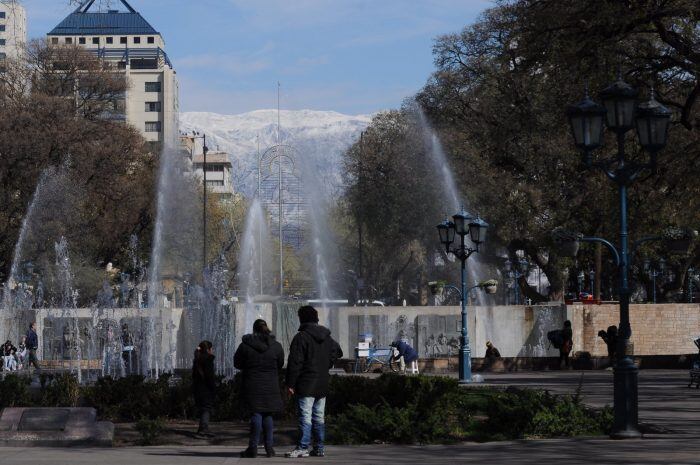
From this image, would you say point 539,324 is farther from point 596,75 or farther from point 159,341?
point 596,75

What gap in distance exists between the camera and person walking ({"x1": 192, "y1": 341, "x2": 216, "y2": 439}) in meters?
17.6

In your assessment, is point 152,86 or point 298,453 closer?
point 298,453

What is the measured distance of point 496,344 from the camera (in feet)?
147

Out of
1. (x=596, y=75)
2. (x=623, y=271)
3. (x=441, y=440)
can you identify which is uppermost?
(x=596, y=75)

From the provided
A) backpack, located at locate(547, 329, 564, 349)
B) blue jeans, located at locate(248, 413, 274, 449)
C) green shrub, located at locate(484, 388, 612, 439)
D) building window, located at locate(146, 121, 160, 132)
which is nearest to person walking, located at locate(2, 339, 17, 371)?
backpack, located at locate(547, 329, 564, 349)

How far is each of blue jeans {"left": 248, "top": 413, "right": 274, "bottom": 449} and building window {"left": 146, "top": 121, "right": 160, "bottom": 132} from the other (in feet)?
381

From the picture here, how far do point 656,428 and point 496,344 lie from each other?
27.7m

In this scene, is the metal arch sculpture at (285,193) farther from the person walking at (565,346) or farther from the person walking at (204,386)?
the person walking at (204,386)

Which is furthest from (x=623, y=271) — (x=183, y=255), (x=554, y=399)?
(x=183, y=255)

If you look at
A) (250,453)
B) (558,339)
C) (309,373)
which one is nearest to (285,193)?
(558,339)

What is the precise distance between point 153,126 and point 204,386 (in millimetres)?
113489

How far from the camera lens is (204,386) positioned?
18.1 meters

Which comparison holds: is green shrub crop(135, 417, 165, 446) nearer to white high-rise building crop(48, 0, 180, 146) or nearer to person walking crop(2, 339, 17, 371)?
person walking crop(2, 339, 17, 371)

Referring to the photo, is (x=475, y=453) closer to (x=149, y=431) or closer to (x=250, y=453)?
(x=250, y=453)
